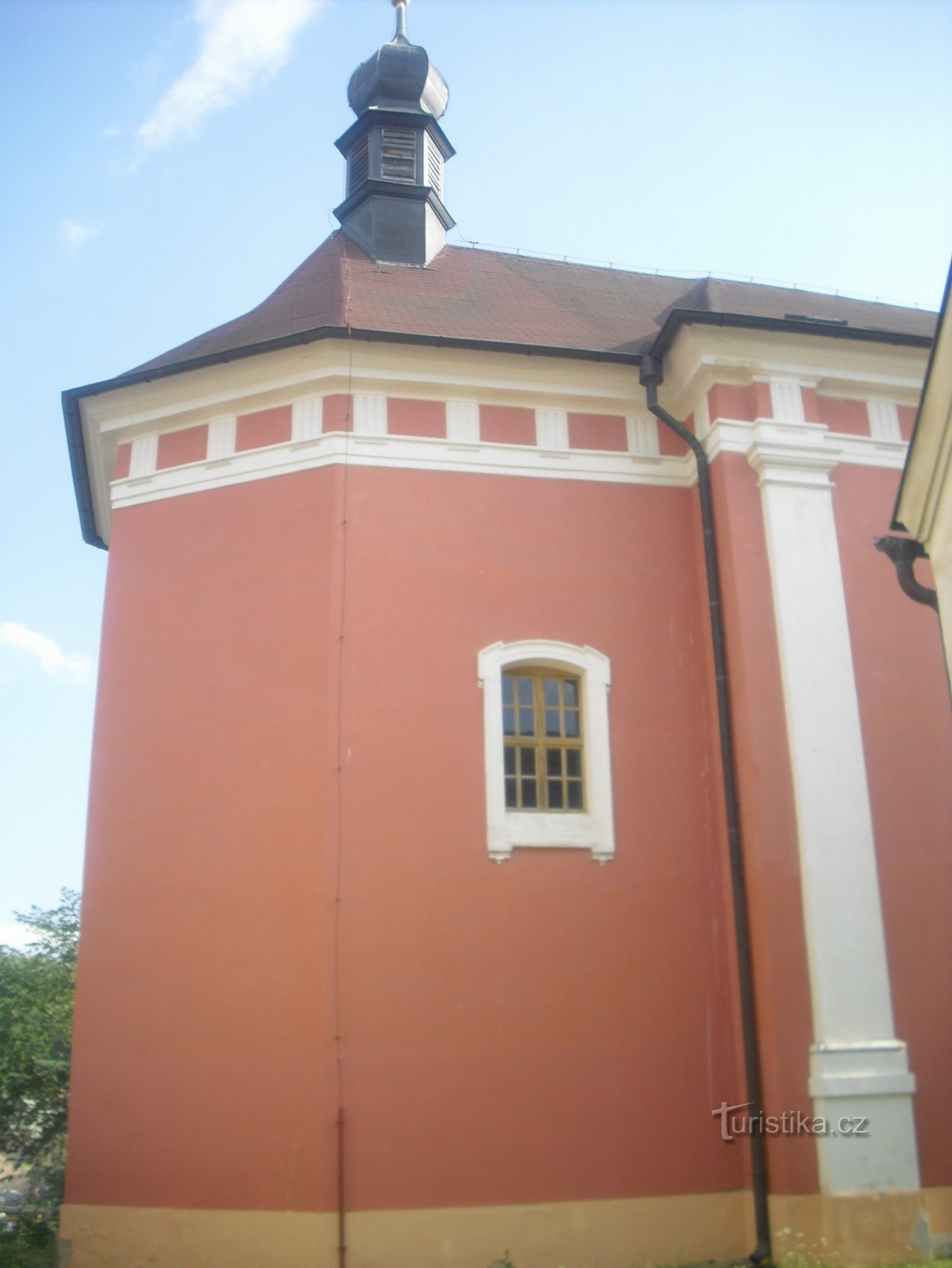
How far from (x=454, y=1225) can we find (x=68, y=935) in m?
19.4

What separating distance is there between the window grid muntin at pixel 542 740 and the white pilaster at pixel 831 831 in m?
1.82

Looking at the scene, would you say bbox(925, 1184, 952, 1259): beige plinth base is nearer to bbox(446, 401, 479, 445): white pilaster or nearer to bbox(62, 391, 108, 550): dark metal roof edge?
bbox(446, 401, 479, 445): white pilaster

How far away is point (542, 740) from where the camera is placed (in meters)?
10.6

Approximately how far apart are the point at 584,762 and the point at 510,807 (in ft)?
2.54

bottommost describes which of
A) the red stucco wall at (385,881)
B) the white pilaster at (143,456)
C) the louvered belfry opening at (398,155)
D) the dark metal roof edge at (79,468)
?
the red stucco wall at (385,881)

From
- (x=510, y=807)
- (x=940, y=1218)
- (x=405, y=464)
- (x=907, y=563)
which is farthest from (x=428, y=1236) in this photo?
(x=405, y=464)

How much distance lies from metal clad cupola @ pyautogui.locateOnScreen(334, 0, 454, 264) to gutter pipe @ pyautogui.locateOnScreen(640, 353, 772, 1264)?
455 cm

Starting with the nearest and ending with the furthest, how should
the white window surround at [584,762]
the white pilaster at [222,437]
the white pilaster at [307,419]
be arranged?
the white window surround at [584,762], the white pilaster at [307,419], the white pilaster at [222,437]

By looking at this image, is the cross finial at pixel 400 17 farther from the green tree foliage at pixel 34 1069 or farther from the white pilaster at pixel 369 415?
the green tree foliage at pixel 34 1069

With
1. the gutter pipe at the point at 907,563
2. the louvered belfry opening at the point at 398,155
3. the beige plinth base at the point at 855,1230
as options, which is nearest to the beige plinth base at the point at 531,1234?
the beige plinth base at the point at 855,1230

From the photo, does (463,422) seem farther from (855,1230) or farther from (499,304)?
(855,1230)

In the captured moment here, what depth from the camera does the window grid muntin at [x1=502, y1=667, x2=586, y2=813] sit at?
1045 centimetres

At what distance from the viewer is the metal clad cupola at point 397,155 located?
14719mm

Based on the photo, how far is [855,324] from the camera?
1312cm
